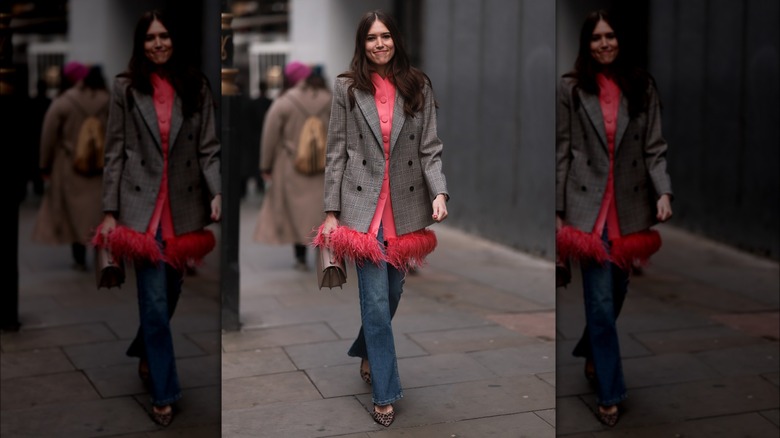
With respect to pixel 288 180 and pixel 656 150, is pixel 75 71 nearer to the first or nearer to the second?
pixel 656 150

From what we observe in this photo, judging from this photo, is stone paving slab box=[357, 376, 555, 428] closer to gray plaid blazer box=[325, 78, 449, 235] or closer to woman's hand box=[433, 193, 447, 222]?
gray plaid blazer box=[325, 78, 449, 235]

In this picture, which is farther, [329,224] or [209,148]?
[329,224]

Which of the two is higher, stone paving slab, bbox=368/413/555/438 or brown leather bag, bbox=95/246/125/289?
brown leather bag, bbox=95/246/125/289

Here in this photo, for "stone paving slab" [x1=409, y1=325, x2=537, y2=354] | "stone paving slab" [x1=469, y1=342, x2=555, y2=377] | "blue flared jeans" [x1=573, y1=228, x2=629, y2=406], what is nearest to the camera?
"blue flared jeans" [x1=573, y1=228, x2=629, y2=406]

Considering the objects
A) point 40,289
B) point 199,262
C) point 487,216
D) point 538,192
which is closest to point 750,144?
point 199,262

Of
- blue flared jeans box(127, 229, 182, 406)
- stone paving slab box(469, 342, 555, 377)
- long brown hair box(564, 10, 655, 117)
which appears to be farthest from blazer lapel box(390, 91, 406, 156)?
stone paving slab box(469, 342, 555, 377)

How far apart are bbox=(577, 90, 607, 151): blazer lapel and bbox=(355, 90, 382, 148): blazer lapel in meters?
0.78

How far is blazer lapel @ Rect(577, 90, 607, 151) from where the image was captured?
428 cm

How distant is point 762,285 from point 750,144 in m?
0.74

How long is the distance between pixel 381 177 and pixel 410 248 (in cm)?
31

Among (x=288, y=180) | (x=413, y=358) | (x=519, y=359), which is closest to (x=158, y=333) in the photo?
(x=413, y=358)

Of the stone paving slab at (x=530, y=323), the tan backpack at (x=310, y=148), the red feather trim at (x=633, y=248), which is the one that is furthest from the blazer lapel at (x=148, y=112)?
the tan backpack at (x=310, y=148)

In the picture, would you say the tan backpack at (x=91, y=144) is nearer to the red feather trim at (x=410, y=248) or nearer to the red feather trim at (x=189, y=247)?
the red feather trim at (x=189, y=247)

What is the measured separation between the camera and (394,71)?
436 centimetres
